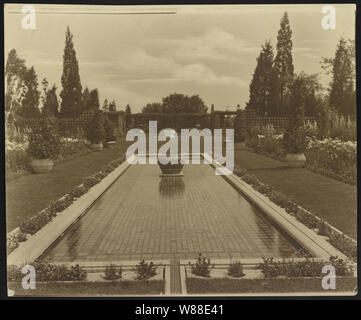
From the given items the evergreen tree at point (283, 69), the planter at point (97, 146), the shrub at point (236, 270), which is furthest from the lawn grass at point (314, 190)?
the planter at point (97, 146)

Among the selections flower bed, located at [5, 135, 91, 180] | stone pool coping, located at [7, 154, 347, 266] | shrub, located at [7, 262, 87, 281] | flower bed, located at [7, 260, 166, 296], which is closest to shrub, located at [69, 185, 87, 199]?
stone pool coping, located at [7, 154, 347, 266]

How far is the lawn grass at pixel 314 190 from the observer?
23.8 feet

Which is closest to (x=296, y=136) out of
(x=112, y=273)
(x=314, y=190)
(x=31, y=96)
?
(x=314, y=190)

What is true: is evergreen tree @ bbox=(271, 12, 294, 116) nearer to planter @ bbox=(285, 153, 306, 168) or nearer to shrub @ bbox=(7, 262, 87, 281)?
planter @ bbox=(285, 153, 306, 168)

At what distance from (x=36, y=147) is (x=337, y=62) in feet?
28.5

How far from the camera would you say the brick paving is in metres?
6.15

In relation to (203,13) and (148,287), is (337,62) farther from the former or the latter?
(148,287)

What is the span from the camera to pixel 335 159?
1145cm

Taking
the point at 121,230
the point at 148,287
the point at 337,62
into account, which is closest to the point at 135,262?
the point at 148,287

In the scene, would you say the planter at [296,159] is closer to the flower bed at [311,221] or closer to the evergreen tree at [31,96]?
the flower bed at [311,221]

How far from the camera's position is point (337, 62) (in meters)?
7.54

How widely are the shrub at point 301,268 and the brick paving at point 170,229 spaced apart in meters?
0.69

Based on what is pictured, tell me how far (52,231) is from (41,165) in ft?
20.3

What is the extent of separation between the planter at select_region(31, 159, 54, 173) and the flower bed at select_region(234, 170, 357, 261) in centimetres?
626
